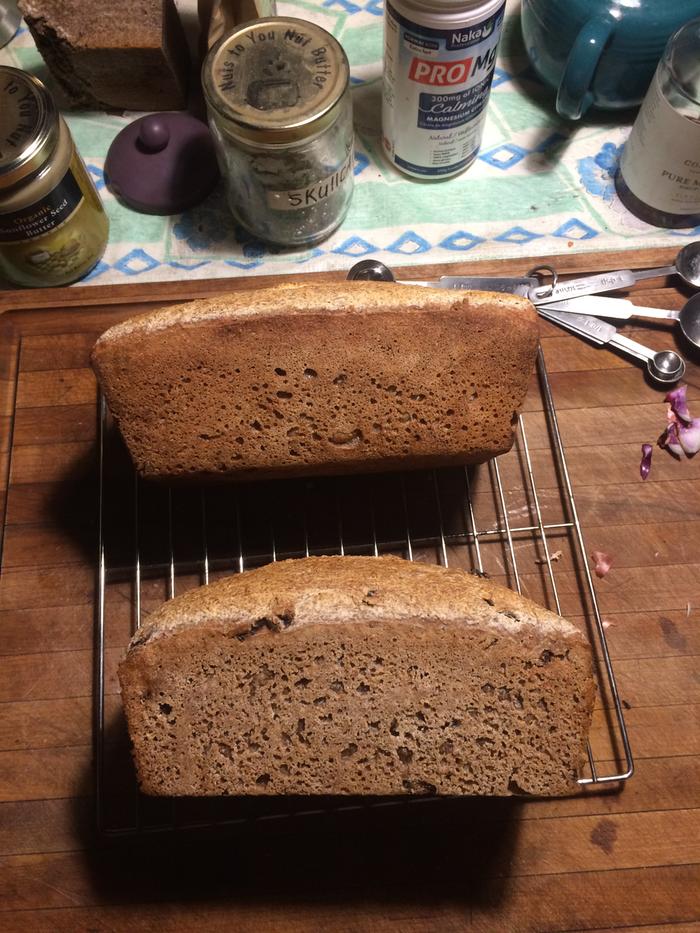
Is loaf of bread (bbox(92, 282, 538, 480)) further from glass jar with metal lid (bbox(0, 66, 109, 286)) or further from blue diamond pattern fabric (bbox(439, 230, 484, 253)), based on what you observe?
blue diamond pattern fabric (bbox(439, 230, 484, 253))

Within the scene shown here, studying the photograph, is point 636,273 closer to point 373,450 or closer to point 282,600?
point 373,450

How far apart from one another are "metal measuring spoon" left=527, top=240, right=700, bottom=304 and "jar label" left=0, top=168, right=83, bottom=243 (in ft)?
3.08

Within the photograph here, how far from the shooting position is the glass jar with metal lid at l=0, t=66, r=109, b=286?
1.27 meters

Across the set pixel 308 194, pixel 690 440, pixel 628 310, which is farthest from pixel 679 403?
pixel 308 194

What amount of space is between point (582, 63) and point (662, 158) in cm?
26

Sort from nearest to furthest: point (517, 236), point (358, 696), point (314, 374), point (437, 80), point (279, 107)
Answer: point (358, 696)
point (314, 374)
point (279, 107)
point (437, 80)
point (517, 236)

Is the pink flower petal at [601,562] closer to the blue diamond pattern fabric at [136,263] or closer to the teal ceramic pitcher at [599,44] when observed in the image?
the teal ceramic pitcher at [599,44]

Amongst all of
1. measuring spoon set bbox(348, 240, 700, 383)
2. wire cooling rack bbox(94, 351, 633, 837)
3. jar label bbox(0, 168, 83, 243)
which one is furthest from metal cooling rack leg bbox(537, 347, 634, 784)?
jar label bbox(0, 168, 83, 243)

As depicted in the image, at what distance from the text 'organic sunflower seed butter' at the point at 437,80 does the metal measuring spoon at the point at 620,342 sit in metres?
0.43

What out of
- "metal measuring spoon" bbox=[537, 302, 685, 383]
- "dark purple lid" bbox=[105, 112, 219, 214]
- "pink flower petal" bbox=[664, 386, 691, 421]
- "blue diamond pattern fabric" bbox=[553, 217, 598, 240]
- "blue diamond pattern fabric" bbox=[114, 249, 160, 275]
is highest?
"dark purple lid" bbox=[105, 112, 219, 214]

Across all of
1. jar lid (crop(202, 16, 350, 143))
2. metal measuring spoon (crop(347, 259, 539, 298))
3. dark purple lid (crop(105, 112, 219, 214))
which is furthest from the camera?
A: dark purple lid (crop(105, 112, 219, 214))

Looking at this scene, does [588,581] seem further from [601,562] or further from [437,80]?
[437,80]

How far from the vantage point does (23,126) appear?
4.17ft

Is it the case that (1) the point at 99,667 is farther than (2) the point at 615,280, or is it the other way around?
(2) the point at 615,280
